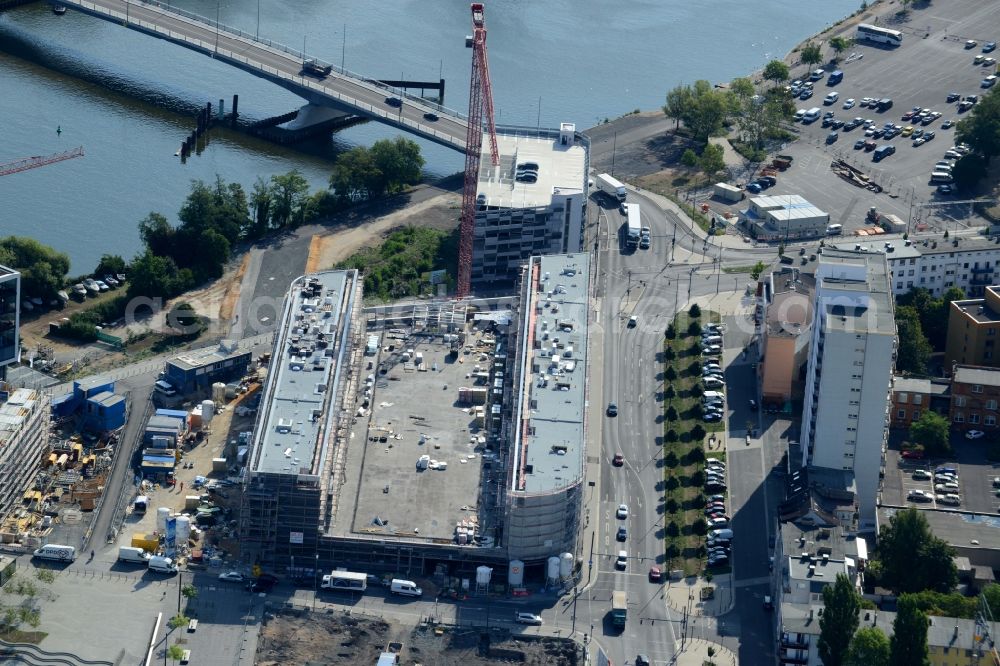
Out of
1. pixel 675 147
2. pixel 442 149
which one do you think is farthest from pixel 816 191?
pixel 442 149

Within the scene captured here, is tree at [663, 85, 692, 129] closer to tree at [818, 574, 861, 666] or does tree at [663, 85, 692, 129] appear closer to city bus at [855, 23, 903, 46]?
city bus at [855, 23, 903, 46]

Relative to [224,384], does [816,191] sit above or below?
above

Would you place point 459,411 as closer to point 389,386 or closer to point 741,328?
point 389,386

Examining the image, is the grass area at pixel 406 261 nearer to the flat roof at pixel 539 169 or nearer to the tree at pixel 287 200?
the flat roof at pixel 539 169

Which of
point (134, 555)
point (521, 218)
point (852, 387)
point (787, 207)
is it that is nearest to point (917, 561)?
point (852, 387)

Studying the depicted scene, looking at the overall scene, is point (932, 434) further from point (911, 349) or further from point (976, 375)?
point (911, 349)

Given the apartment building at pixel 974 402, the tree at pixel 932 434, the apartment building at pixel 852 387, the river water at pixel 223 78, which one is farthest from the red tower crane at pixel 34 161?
the apartment building at pixel 974 402

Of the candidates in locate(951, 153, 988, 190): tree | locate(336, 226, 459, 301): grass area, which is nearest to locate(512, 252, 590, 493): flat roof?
locate(336, 226, 459, 301): grass area
